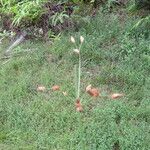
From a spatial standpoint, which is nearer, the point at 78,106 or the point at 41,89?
the point at 78,106

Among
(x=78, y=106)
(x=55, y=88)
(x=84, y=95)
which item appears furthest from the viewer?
(x=55, y=88)

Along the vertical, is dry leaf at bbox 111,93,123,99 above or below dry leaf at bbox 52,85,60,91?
below

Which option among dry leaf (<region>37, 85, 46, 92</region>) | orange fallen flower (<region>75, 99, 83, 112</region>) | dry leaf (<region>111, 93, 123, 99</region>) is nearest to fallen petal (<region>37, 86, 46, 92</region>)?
dry leaf (<region>37, 85, 46, 92</region>)

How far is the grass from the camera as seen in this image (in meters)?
5.09

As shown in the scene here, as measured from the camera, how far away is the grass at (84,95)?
200 inches

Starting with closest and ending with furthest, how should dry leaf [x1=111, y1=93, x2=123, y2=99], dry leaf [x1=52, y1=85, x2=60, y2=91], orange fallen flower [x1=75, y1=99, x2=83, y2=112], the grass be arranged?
the grass, orange fallen flower [x1=75, y1=99, x2=83, y2=112], dry leaf [x1=111, y1=93, x2=123, y2=99], dry leaf [x1=52, y1=85, x2=60, y2=91]

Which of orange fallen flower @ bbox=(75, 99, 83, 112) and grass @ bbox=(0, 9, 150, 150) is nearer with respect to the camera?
grass @ bbox=(0, 9, 150, 150)

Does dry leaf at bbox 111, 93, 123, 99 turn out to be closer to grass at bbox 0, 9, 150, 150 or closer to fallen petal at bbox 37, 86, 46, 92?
grass at bbox 0, 9, 150, 150

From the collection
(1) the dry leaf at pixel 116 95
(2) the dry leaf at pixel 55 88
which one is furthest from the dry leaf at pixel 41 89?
(1) the dry leaf at pixel 116 95

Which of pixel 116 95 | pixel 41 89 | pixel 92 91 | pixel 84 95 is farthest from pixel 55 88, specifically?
pixel 116 95

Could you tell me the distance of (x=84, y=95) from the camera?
19.1 feet

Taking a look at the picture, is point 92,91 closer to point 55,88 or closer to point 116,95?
point 116,95

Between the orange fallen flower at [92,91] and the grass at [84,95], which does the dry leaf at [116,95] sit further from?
the orange fallen flower at [92,91]

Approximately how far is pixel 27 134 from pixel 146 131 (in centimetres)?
153
